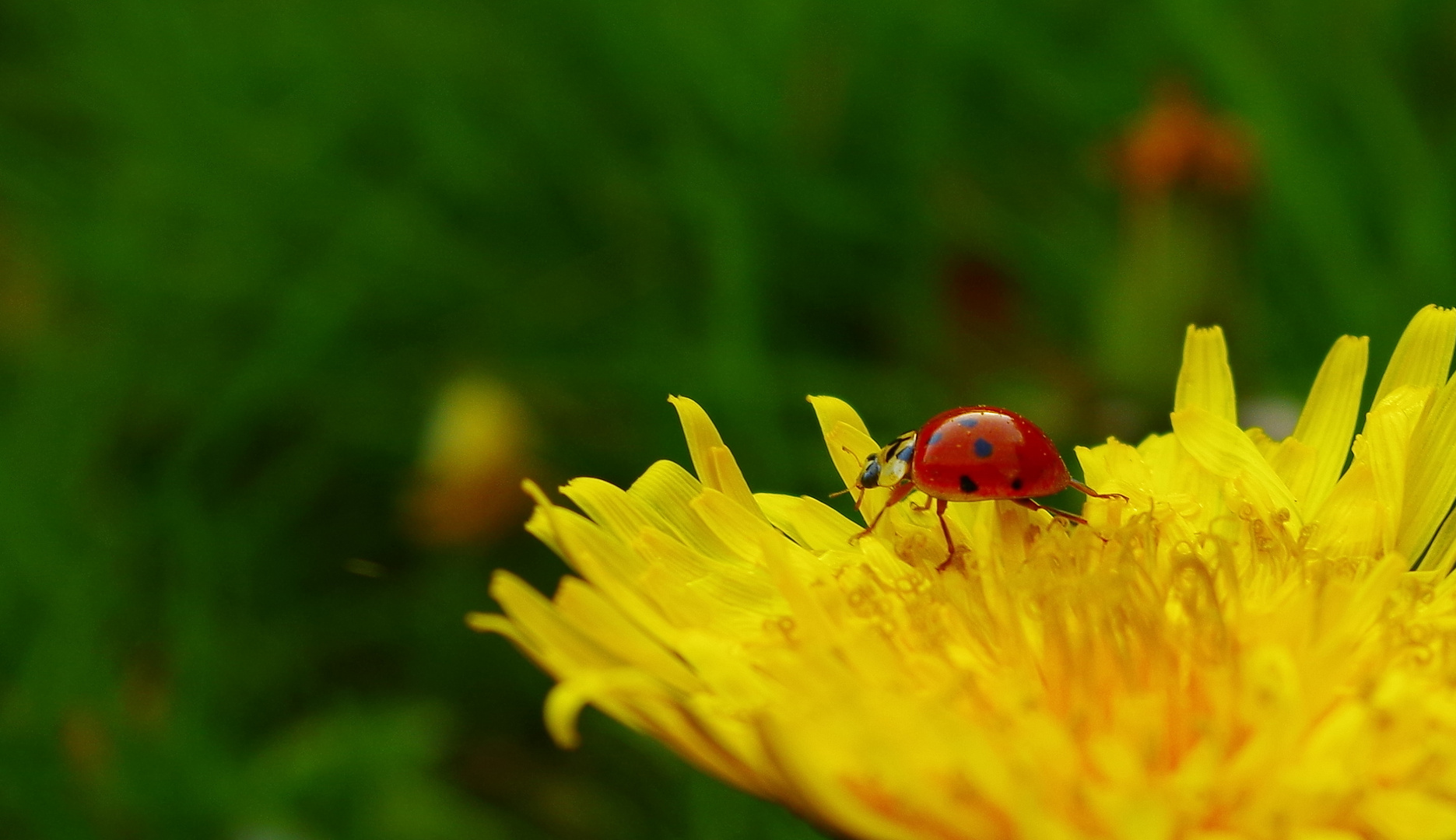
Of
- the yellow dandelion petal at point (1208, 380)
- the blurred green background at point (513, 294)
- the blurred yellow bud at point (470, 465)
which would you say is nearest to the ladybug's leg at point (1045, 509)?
the yellow dandelion petal at point (1208, 380)

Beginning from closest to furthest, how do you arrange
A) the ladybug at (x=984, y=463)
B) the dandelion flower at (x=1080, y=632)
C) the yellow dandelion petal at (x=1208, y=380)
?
the dandelion flower at (x=1080, y=632)
the ladybug at (x=984, y=463)
the yellow dandelion petal at (x=1208, y=380)

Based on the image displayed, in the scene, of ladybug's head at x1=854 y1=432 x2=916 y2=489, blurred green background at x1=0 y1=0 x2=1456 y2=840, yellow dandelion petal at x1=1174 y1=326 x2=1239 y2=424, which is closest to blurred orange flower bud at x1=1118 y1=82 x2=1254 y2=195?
blurred green background at x1=0 y1=0 x2=1456 y2=840

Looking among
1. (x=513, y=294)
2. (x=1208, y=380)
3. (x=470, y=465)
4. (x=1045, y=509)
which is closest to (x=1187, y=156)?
(x=1208, y=380)

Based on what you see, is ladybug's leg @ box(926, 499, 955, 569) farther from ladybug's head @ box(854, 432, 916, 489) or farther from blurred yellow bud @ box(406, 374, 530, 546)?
blurred yellow bud @ box(406, 374, 530, 546)

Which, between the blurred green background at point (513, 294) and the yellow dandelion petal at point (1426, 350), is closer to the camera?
the yellow dandelion petal at point (1426, 350)

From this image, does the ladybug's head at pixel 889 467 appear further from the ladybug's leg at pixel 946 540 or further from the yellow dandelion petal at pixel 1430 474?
the yellow dandelion petal at pixel 1430 474

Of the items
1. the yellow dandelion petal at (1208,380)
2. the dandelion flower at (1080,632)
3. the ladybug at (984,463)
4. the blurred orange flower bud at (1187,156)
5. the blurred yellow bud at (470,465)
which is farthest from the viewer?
the blurred yellow bud at (470,465)

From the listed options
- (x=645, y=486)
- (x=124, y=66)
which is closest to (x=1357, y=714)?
(x=645, y=486)

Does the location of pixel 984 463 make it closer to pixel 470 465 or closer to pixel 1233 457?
pixel 1233 457
